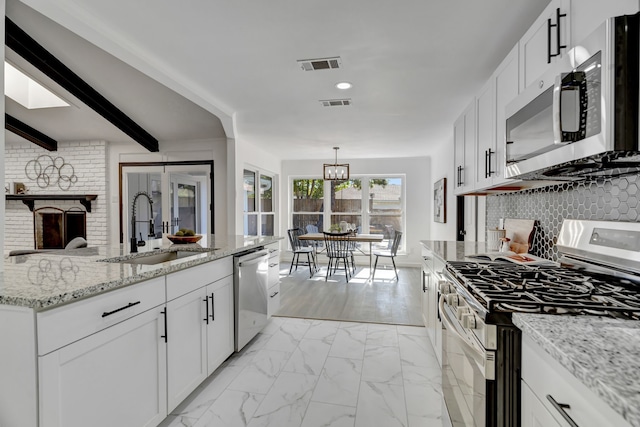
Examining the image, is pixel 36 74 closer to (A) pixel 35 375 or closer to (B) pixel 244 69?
(B) pixel 244 69

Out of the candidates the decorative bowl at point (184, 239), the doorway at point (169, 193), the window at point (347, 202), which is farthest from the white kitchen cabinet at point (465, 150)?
the window at point (347, 202)

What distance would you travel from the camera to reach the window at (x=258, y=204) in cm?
563

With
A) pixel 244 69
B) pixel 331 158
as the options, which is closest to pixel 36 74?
pixel 244 69

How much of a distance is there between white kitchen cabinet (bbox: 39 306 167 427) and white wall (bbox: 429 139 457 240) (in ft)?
12.3

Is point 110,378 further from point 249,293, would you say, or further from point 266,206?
point 266,206

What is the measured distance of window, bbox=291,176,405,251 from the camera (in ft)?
22.8

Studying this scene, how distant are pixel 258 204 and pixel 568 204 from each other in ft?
16.2

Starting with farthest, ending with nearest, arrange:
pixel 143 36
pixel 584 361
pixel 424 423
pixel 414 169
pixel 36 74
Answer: pixel 414 169 < pixel 36 74 < pixel 143 36 < pixel 424 423 < pixel 584 361

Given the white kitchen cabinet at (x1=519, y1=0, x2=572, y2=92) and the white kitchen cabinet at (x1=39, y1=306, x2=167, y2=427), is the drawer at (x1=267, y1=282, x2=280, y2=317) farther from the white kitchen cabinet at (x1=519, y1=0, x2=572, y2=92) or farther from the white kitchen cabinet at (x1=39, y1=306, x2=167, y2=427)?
the white kitchen cabinet at (x1=519, y1=0, x2=572, y2=92)

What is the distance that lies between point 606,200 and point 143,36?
9.39ft

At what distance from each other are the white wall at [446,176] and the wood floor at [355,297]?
2.99 ft

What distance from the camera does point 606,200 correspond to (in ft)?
5.04

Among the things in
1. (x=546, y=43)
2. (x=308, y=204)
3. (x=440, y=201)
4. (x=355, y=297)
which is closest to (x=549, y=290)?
(x=546, y=43)

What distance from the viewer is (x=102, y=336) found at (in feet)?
4.46
